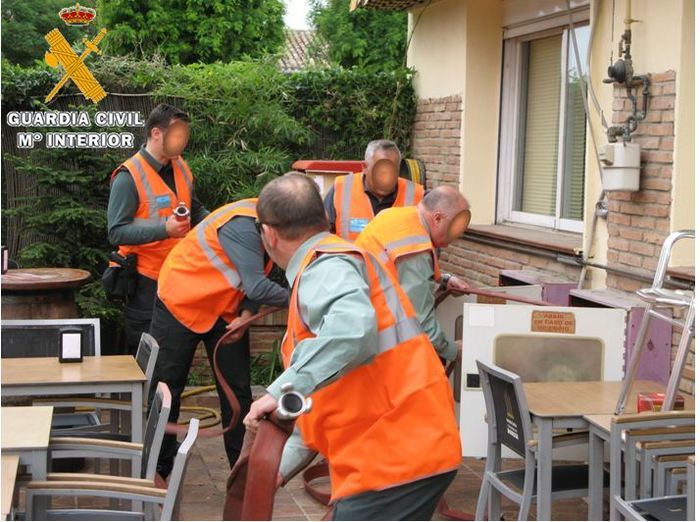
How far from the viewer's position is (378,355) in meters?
2.96

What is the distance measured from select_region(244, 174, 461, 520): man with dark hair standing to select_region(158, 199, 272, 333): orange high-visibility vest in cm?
218

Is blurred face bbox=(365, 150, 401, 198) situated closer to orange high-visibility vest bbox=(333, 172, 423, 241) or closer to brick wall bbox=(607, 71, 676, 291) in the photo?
orange high-visibility vest bbox=(333, 172, 423, 241)

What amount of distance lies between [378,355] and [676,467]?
179cm

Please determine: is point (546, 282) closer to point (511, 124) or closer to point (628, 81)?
point (628, 81)

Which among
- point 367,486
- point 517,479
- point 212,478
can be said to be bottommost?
point 212,478

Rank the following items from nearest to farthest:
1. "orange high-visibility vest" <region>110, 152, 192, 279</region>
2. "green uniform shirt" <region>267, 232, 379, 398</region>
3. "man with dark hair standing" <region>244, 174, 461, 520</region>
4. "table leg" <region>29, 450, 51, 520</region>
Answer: "green uniform shirt" <region>267, 232, 379, 398</region> < "man with dark hair standing" <region>244, 174, 461, 520</region> < "table leg" <region>29, 450, 51, 520</region> < "orange high-visibility vest" <region>110, 152, 192, 279</region>

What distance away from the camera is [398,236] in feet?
16.2

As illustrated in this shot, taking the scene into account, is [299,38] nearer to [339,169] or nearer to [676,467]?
[339,169]

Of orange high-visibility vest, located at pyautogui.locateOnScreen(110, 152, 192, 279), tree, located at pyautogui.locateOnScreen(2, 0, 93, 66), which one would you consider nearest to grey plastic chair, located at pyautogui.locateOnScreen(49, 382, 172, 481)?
orange high-visibility vest, located at pyautogui.locateOnScreen(110, 152, 192, 279)

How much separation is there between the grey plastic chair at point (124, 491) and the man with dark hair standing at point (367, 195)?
3.09 meters

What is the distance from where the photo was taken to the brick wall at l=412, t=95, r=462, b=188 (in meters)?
8.61

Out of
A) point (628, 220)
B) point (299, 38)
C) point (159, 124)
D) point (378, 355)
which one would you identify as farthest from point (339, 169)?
point (299, 38)

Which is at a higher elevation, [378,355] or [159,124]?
[159,124]

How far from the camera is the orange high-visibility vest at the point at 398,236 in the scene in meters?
4.88
